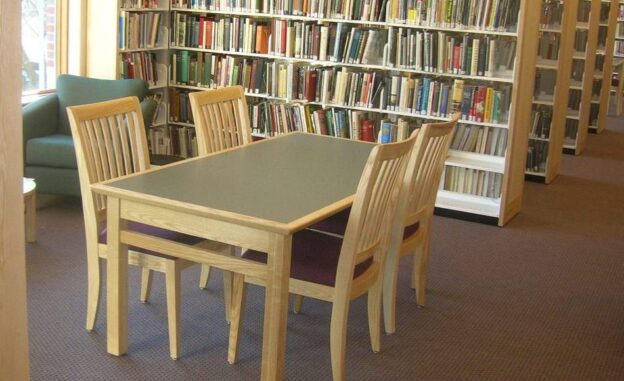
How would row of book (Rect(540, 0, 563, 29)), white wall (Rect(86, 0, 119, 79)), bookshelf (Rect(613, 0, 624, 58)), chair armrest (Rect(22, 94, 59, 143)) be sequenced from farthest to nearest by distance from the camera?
bookshelf (Rect(613, 0, 624, 58)) → row of book (Rect(540, 0, 563, 29)) → white wall (Rect(86, 0, 119, 79)) → chair armrest (Rect(22, 94, 59, 143))

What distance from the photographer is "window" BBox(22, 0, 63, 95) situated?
6418mm

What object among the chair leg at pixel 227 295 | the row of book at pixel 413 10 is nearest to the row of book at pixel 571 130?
the row of book at pixel 413 10

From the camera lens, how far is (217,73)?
22.9ft

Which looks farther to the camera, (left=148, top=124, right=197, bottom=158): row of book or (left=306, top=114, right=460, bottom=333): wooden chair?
(left=148, top=124, right=197, bottom=158): row of book

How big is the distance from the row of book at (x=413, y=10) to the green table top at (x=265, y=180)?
75.6 inches

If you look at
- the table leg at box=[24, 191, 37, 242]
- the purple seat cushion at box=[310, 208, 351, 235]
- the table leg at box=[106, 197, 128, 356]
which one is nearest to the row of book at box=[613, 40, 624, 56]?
the purple seat cushion at box=[310, 208, 351, 235]

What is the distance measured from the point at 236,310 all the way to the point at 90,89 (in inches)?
123

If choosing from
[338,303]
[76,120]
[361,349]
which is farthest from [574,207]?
[76,120]

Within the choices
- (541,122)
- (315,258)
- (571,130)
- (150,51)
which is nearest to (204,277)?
(315,258)

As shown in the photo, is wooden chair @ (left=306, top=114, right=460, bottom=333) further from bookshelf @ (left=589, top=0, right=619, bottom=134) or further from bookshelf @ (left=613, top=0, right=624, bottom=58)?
bookshelf @ (left=613, top=0, right=624, bottom=58)

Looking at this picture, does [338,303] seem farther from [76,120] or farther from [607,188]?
[607,188]

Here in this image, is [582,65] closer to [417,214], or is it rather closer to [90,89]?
[90,89]

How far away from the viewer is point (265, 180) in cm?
365

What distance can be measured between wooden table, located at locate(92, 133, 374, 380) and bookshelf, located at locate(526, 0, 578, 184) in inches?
148
